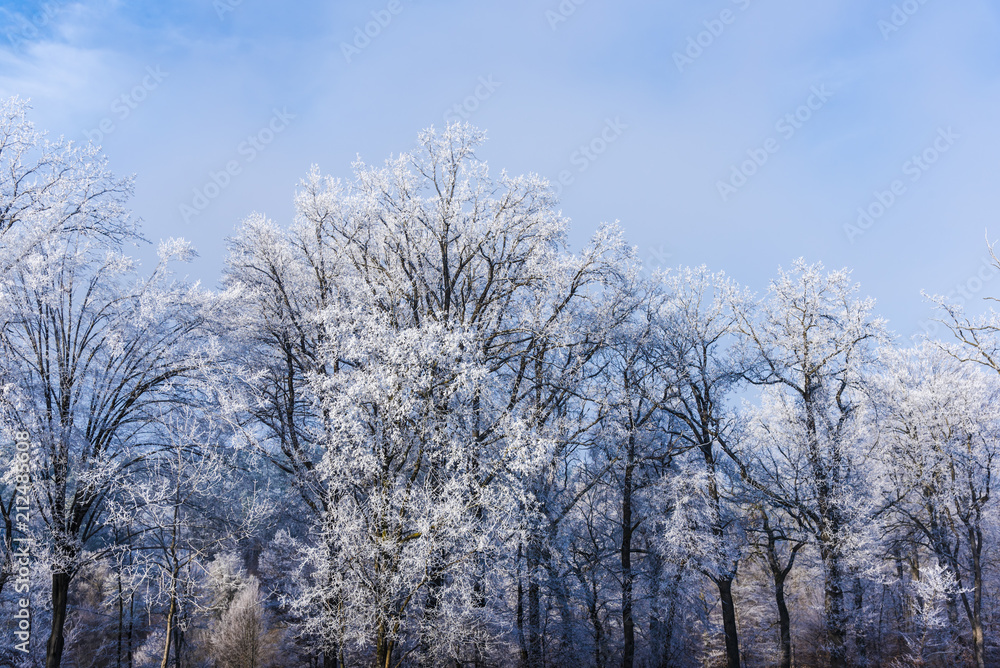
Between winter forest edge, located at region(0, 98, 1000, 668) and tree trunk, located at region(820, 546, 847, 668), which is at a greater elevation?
winter forest edge, located at region(0, 98, 1000, 668)

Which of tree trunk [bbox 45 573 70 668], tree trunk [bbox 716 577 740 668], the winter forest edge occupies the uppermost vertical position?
the winter forest edge

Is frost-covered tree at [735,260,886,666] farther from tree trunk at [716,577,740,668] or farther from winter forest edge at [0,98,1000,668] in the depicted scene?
tree trunk at [716,577,740,668]

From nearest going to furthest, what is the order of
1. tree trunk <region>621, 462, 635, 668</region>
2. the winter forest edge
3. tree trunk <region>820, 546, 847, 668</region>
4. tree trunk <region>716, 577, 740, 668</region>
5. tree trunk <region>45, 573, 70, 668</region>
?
the winter forest edge, tree trunk <region>45, 573, 70, 668</region>, tree trunk <region>820, 546, 847, 668</region>, tree trunk <region>621, 462, 635, 668</region>, tree trunk <region>716, 577, 740, 668</region>

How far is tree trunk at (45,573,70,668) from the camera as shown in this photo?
1055 cm

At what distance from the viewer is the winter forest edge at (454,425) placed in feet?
33.4

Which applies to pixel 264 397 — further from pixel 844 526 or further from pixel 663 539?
pixel 844 526

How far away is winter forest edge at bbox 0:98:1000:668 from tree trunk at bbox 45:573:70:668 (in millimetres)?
47

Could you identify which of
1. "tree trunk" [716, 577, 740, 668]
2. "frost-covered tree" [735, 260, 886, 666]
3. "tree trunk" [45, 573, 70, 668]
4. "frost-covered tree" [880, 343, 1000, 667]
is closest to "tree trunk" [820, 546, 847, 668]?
"frost-covered tree" [735, 260, 886, 666]

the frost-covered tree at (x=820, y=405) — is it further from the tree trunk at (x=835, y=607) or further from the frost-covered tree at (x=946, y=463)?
the frost-covered tree at (x=946, y=463)

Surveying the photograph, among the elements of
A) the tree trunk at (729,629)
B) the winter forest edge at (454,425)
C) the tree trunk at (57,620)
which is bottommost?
the tree trunk at (729,629)

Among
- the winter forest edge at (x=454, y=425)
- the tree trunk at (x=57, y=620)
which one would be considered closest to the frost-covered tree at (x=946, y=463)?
the winter forest edge at (x=454, y=425)

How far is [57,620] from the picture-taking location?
35.3 feet

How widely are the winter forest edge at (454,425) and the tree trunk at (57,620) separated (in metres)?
0.05

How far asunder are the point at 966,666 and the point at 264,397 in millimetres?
23863
